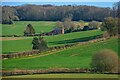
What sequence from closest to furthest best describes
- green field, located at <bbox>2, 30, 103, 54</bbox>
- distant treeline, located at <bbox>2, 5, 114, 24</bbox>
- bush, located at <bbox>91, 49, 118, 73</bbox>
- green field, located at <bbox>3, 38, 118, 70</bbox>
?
bush, located at <bbox>91, 49, 118, 73</bbox>
green field, located at <bbox>3, 38, 118, 70</bbox>
distant treeline, located at <bbox>2, 5, 114, 24</bbox>
green field, located at <bbox>2, 30, 103, 54</bbox>

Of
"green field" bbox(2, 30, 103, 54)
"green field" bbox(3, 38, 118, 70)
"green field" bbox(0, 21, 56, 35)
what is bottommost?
"green field" bbox(3, 38, 118, 70)

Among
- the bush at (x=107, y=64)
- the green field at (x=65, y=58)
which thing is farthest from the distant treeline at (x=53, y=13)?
the bush at (x=107, y=64)

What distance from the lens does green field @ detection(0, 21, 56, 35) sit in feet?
20.1

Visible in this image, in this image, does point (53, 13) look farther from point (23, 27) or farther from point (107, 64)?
point (107, 64)

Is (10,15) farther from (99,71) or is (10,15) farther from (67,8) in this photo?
(99,71)

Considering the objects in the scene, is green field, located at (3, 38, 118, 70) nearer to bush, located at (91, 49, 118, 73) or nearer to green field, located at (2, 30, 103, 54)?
green field, located at (2, 30, 103, 54)

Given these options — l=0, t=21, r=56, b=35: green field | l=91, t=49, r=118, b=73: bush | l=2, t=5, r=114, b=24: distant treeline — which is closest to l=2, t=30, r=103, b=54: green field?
l=0, t=21, r=56, b=35: green field

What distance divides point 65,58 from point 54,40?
0.47 m

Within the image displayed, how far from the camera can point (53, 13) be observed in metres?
6.09

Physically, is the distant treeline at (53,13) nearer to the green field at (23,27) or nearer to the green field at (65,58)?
the green field at (23,27)

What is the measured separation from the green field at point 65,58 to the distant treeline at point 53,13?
626mm

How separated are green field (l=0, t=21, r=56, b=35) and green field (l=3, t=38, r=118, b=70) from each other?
663mm

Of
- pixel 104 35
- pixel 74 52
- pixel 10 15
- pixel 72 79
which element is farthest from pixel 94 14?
pixel 72 79

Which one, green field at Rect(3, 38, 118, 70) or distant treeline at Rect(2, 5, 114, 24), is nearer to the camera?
green field at Rect(3, 38, 118, 70)
